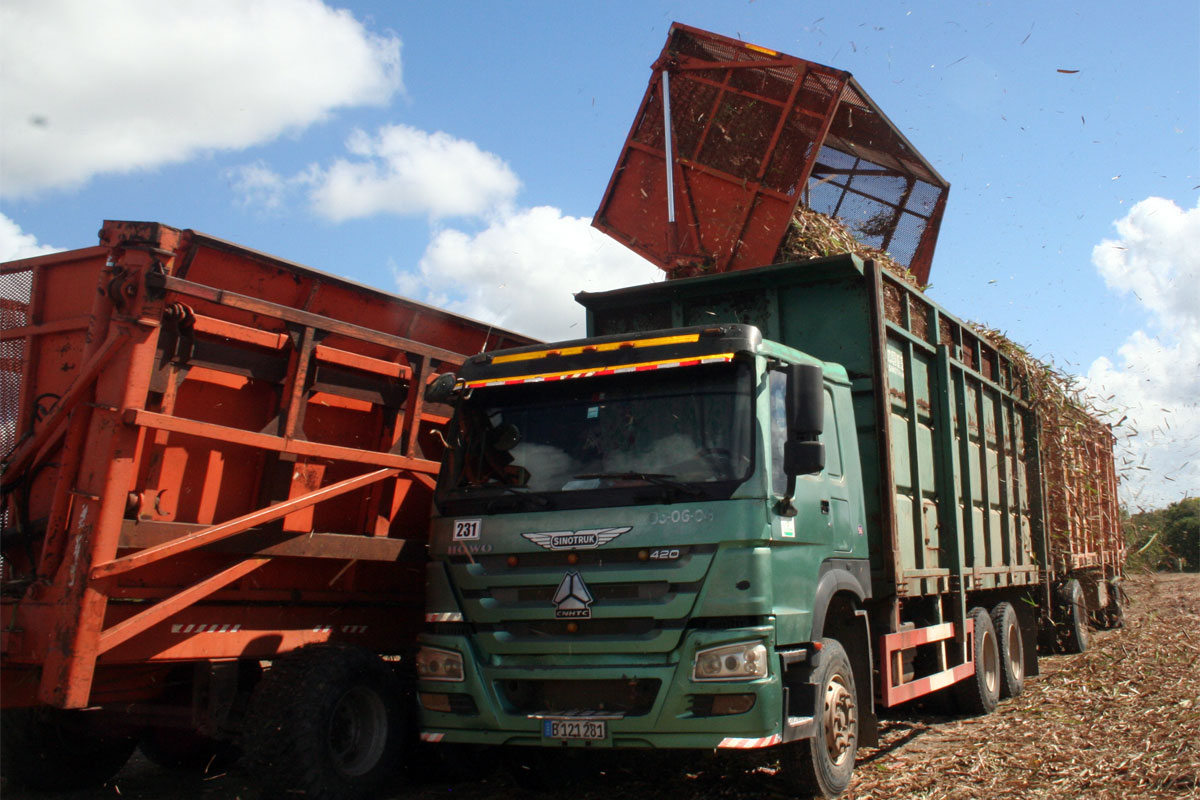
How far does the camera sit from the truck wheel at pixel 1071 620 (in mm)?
12000

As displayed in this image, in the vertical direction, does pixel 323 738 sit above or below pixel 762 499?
below

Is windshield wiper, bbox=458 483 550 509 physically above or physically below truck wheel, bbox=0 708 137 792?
above

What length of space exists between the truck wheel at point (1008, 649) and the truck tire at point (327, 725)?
572cm

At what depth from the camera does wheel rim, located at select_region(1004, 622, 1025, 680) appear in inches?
367

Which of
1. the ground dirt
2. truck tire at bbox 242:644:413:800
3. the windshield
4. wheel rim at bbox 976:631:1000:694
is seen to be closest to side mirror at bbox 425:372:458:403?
the windshield

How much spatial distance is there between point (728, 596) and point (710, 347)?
4.35 feet

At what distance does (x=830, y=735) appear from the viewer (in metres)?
5.59

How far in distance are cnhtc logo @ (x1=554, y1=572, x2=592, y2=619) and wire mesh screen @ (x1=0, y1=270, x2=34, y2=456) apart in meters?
3.20

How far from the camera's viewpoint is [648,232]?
9.50 meters

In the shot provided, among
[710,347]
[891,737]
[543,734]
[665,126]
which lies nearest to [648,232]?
[665,126]

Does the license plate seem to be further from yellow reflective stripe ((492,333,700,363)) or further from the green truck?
yellow reflective stripe ((492,333,700,363))

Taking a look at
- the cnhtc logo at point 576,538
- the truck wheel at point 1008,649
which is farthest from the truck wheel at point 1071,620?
the cnhtc logo at point 576,538

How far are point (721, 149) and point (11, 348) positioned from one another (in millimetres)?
5908

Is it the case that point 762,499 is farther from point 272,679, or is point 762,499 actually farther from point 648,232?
point 648,232
